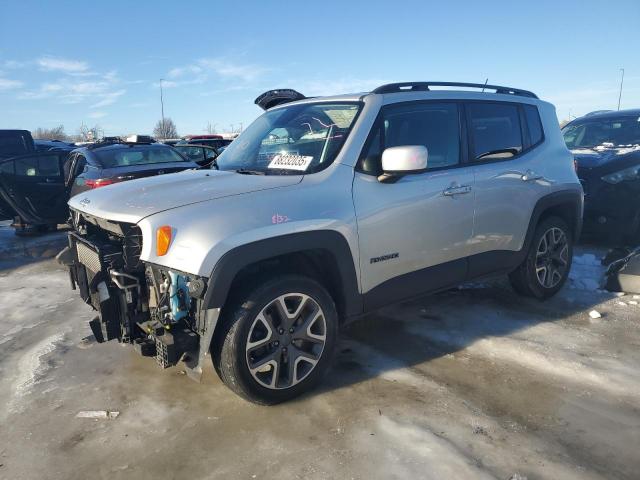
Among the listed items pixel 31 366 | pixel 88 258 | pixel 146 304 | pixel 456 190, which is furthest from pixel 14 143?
pixel 456 190

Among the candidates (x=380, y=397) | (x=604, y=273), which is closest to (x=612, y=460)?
(x=380, y=397)

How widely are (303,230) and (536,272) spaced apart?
283 centimetres

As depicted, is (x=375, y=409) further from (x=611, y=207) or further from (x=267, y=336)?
(x=611, y=207)

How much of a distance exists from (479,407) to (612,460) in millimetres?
740

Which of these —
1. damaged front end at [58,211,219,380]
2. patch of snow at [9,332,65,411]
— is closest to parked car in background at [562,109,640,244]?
damaged front end at [58,211,219,380]

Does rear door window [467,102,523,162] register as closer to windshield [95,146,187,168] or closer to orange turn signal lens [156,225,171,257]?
orange turn signal lens [156,225,171,257]

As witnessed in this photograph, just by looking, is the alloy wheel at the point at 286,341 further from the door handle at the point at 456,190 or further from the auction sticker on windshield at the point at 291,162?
the door handle at the point at 456,190

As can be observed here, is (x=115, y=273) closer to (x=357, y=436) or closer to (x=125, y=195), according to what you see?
(x=125, y=195)

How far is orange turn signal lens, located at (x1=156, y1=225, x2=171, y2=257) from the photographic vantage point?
8.82 ft

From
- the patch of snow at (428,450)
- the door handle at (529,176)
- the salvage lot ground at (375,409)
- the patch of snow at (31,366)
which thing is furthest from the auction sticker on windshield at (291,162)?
the patch of snow at (31,366)

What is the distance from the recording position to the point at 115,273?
2943mm

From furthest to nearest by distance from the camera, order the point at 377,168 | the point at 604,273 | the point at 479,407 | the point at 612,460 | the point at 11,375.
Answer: the point at 604,273
the point at 11,375
the point at 377,168
the point at 479,407
the point at 612,460

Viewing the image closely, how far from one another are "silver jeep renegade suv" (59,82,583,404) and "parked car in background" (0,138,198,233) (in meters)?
4.69

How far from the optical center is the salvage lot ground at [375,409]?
2570 mm
